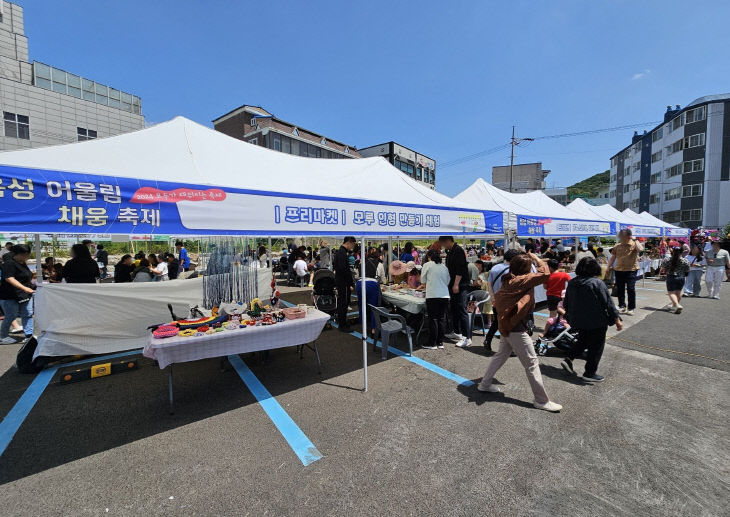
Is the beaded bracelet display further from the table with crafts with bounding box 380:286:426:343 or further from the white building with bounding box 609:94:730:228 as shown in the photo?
the white building with bounding box 609:94:730:228

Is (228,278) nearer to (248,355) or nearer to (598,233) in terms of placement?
(248,355)

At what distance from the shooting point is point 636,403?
3.52 m

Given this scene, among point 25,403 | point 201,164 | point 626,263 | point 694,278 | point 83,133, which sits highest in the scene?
point 83,133

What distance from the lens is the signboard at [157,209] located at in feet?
6.46

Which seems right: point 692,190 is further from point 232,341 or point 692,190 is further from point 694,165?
point 232,341

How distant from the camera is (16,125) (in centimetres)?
2152

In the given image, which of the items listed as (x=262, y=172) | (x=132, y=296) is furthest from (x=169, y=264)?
(x=262, y=172)

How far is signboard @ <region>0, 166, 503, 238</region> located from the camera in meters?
1.97

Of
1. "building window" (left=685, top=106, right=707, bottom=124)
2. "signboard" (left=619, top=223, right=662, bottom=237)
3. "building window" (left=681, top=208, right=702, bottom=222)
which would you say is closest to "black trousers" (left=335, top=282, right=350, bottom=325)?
"signboard" (left=619, top=223, right=662, bottom=237)

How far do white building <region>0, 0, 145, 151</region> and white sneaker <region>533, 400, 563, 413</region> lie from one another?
3368 cm

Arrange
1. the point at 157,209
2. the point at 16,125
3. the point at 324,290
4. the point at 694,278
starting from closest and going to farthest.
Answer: the point at 157,209 < the point at 324,290 < the point at 694,278 < the point at 16,125

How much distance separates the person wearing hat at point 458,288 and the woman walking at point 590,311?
1.70 meters

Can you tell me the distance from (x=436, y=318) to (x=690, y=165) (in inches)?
1748

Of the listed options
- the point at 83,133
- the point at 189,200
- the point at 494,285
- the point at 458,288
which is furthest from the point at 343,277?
the point at 83,133
